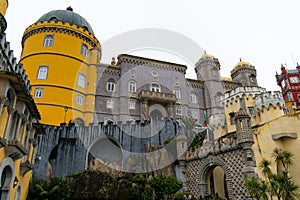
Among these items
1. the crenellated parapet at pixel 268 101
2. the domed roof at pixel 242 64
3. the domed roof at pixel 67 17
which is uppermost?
the domed roof at pixel 67 17

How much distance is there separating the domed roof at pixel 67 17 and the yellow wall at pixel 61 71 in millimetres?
1091

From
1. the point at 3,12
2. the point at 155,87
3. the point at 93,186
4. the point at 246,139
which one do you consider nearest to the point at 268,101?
the point at 246,139

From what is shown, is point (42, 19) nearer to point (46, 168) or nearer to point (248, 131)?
point (46, 168)

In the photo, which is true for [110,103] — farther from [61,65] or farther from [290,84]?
[290,84]

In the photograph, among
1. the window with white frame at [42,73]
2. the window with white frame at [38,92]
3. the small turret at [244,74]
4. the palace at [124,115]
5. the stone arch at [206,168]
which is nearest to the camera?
the palace at [124,115]

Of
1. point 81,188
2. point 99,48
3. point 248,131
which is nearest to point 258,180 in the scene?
point 248,131

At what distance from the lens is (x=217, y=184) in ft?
64.5

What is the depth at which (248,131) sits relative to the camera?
15680 mm

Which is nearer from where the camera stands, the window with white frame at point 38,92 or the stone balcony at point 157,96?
the window with white frame at point 38,92

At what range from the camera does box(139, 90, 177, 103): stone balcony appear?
109 feet

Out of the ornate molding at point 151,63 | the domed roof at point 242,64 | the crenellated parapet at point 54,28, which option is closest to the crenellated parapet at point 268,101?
the ornate molding at point 151,63

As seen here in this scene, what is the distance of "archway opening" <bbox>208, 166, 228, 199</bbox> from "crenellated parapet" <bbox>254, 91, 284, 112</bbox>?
7.17 m

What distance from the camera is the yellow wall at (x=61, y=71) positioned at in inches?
1121

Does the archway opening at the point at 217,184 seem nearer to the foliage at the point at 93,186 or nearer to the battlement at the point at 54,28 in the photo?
the foliage at the point at 93,186
